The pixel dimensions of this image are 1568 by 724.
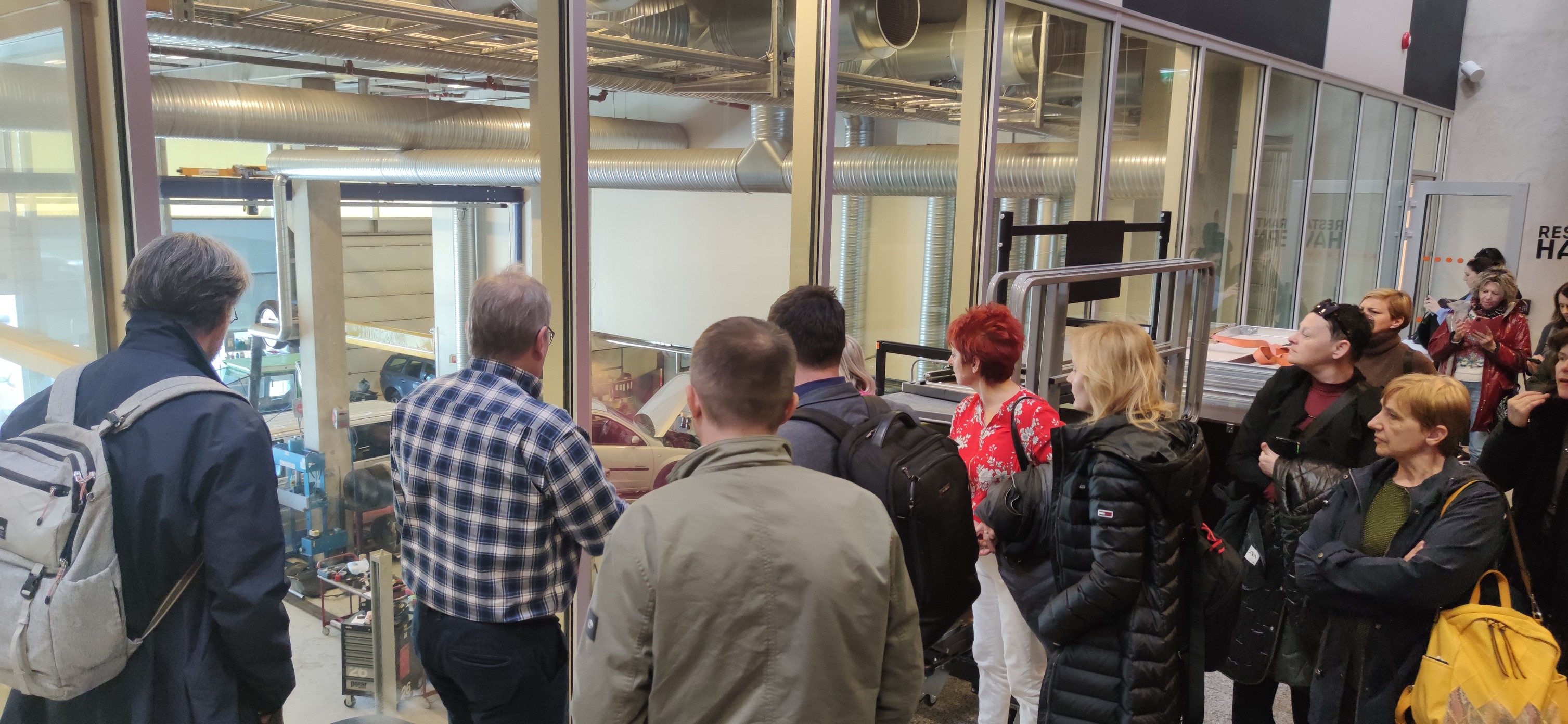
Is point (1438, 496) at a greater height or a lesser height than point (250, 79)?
lesser

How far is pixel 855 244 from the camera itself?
375 cm

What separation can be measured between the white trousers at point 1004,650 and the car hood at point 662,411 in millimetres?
1017

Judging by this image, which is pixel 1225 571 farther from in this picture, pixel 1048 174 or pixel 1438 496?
pixel 1048 174

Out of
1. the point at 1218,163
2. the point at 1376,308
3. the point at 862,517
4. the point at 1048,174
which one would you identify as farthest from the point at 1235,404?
the point at 862,517

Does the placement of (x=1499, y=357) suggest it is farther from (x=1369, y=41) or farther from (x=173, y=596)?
(x=173, y=596)

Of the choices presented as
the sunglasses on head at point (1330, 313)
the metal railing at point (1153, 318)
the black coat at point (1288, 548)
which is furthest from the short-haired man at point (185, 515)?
the sunglasses on head at point (1330, 313)

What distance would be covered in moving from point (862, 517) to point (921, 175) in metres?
2.90

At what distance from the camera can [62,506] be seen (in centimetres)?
146

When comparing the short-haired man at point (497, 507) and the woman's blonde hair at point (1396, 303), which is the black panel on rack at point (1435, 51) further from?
the short-haired man at point (497, 507)

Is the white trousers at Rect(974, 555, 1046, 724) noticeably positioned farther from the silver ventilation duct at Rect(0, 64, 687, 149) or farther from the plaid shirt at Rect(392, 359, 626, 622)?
the silver ventilation duct at Rect(0, 64, 687, 149)

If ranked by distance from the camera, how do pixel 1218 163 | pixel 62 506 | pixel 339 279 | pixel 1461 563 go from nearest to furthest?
pixel 62 506 → pixel 1461 563 → pixel 339 279 → pixel 1218 163

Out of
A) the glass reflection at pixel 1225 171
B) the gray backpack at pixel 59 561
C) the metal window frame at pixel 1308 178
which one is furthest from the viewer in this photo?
the metal window frame at pixel 1308 178

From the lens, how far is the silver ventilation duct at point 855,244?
360 centimetres

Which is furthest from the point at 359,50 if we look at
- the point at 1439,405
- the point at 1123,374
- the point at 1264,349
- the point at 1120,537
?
the point at 1264,349
